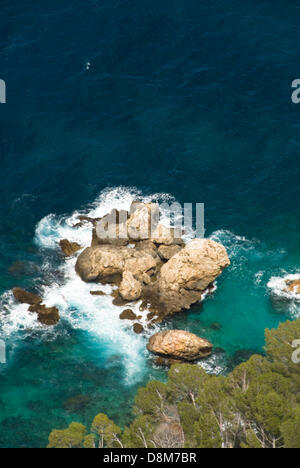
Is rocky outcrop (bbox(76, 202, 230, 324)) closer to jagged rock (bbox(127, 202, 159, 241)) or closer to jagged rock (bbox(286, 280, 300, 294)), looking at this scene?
jagged rock (bbox(127, 202, 159, 241))

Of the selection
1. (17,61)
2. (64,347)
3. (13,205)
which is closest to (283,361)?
(64,347)

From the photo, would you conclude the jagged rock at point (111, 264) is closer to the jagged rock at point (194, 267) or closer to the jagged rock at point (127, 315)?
the jagged rock at point (194, 267)

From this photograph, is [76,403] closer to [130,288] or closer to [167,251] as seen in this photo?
[130,288]

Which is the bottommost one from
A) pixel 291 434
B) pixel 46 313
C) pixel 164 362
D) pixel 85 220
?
pixel 291 434

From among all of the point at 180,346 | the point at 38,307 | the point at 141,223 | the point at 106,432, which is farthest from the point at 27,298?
the point at 106,432

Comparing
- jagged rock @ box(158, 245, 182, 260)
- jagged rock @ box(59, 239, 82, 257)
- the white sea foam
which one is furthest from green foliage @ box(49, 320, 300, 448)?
jagged rock @ box(59, 239, 82, 257)

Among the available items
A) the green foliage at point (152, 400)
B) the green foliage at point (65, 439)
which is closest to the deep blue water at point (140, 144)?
the green foliage at point (152, 400)
